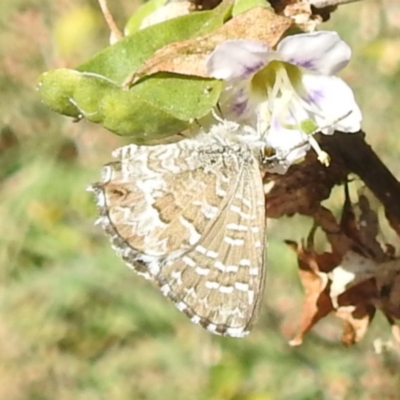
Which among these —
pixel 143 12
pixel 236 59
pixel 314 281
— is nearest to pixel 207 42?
pixel 236 59

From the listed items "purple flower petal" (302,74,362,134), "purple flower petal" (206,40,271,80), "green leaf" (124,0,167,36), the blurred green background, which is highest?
"green leaf" (124,0,167,36)

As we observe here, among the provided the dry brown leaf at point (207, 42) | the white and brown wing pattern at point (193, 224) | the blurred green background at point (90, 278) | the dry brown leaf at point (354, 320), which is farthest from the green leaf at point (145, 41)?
the blurred green background at point (90, 278)

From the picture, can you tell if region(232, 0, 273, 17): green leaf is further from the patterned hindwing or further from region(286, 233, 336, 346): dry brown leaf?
region(286, 233, 336, 346): dry brown leaf

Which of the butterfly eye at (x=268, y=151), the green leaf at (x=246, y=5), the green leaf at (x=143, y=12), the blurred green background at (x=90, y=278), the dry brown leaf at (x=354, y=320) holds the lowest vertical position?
the blurred green background at (x=90, y=278)

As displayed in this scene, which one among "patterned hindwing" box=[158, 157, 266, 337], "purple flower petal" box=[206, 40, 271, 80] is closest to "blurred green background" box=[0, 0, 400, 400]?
"patterned hindwing" box=[158, 157, 266, 337]

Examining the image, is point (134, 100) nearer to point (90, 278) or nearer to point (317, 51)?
point (317, 51)

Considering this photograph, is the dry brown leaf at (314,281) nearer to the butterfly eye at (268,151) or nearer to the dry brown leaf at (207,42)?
the butterfly eye at (268,151)
